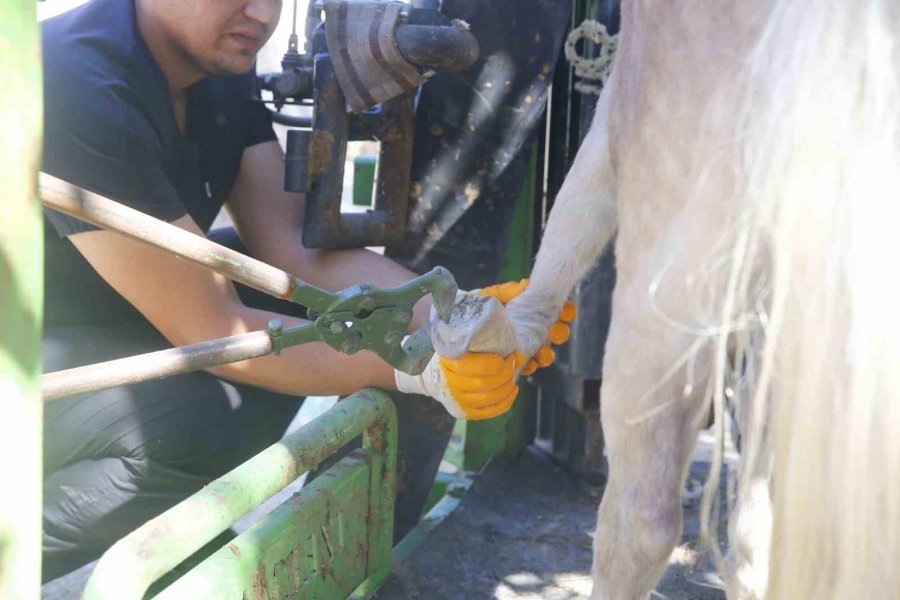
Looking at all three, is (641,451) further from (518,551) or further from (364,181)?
(364,181)

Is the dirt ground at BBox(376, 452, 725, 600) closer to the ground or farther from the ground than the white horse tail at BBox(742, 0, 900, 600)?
closer to the ground

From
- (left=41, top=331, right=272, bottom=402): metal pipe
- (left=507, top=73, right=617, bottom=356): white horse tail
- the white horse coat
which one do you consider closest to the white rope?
(left=507, top=73, right=617, bottom=356): white horse tail

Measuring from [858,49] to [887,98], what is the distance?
0.17ft

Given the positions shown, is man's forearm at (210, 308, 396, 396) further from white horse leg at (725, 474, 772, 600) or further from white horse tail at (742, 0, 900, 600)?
white horse tail at (742, 0, 900, 600)

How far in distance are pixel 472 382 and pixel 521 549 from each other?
69cm

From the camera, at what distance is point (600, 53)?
190 cm

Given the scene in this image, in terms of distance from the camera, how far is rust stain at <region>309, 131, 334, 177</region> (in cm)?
171

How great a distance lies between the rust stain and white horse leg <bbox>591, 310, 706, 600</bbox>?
731mm

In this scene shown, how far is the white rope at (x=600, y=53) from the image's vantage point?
1.84 meters

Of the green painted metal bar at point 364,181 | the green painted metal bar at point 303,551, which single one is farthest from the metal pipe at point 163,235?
the green painted metal bar at point 364,181

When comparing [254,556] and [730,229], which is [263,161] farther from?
[730,229]

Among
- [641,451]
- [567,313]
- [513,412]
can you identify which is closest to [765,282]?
[641,451]

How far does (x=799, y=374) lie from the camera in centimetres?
91

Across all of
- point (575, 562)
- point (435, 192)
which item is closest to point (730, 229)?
point (435, 192)
